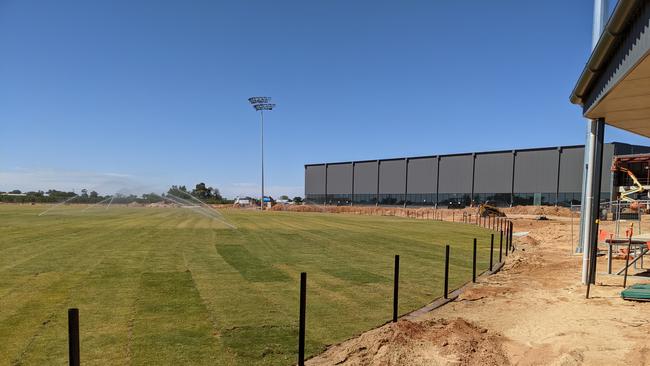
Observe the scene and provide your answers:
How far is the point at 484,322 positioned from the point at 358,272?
18.0 ft

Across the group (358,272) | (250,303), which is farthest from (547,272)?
(250,303)

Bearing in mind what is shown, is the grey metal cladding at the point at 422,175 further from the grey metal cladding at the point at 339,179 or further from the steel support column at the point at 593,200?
the steel support column at the point at 593,200

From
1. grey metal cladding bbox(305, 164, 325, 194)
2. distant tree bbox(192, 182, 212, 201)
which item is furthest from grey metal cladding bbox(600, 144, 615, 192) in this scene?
distant tree bbox(192, 182, 212, 201)

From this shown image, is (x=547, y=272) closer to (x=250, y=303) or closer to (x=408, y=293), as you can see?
(x=408, y=293)

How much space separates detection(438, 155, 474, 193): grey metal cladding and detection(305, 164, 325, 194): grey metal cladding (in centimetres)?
3904

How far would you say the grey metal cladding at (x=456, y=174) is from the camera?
297ft

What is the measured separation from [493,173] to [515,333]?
84.0 m

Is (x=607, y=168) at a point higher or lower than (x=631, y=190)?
higher

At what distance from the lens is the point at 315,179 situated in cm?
12775

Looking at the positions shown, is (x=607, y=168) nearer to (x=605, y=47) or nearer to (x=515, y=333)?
(x=605, y=47)

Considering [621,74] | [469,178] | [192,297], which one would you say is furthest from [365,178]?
[621,74]

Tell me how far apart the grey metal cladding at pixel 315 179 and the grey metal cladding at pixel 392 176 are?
21.8 m

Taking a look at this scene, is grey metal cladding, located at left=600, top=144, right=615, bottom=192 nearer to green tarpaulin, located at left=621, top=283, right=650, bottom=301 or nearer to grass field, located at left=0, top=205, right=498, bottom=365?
grass field, located at left=0, top=205, right=498, bottom=365

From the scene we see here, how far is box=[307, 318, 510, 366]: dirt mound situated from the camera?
6.17 m
